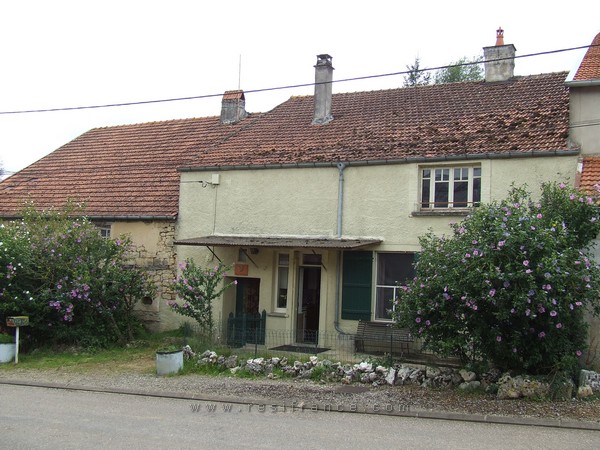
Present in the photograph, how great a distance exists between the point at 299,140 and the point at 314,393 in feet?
28.7

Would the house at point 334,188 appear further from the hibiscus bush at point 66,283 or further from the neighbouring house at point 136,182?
the hibiscus bush at point 66,283

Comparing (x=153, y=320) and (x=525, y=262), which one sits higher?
(x=525, y=262)

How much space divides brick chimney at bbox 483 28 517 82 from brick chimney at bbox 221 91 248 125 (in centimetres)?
840

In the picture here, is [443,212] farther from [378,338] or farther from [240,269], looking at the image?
[240,269]

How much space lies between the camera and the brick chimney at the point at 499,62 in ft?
59.1

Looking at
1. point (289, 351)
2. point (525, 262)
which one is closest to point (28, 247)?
point (289, 351)

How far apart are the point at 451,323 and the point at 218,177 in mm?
8870

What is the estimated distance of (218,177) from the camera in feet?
56.4

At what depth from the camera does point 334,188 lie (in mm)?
15828

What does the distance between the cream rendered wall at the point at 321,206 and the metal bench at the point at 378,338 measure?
59 centimetres

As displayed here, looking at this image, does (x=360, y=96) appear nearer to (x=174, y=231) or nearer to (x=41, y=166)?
(x=174, y=231)

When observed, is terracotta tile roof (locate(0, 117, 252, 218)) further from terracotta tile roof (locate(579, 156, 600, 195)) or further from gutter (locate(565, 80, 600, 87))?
gutter (locate(565, 80, 600, 87))

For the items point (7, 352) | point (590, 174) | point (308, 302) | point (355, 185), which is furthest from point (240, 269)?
point (590, 174)

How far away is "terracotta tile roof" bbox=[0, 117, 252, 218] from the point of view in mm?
18828
